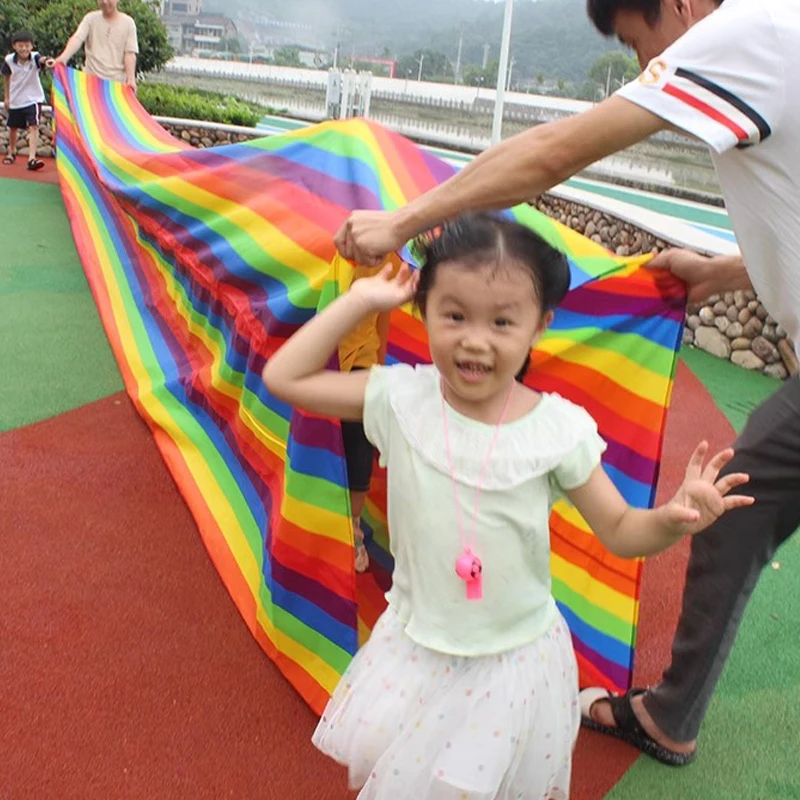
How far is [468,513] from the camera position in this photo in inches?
66.2

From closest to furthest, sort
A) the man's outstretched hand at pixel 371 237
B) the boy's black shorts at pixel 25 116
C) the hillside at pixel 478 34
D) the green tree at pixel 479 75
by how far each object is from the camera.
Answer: the man's outstretched hand at pixel 371 237 → the boy's black shorts at pixel 25 116 → the green tree at pixel 479 75 → the hillside at pixel 478 34

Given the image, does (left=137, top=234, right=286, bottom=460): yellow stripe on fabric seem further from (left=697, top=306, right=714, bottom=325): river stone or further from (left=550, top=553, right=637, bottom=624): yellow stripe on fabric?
(left=697, top=306, right=714, bottom=325): river stone

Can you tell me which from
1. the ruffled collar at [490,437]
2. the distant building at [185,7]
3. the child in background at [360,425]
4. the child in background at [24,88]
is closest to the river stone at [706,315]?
the child in background at [360,425]

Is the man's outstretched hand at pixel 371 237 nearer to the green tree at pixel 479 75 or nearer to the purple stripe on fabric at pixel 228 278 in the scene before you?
the purple stripe on fabric at pixel 228 278

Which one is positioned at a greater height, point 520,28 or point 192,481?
point 192,481

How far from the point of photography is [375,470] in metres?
3.14

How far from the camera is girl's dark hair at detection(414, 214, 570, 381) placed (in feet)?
5.30

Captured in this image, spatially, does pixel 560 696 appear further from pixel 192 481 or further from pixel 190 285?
pixel 190 285

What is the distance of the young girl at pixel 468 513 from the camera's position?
163 cm

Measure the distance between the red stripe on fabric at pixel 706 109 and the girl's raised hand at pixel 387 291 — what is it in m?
0.56

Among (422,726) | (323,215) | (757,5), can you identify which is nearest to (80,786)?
(422,726)

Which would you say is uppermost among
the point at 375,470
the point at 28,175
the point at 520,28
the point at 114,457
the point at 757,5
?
the point at 757,5

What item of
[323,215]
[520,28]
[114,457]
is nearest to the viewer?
[323,215]

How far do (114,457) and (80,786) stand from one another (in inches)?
73.2
